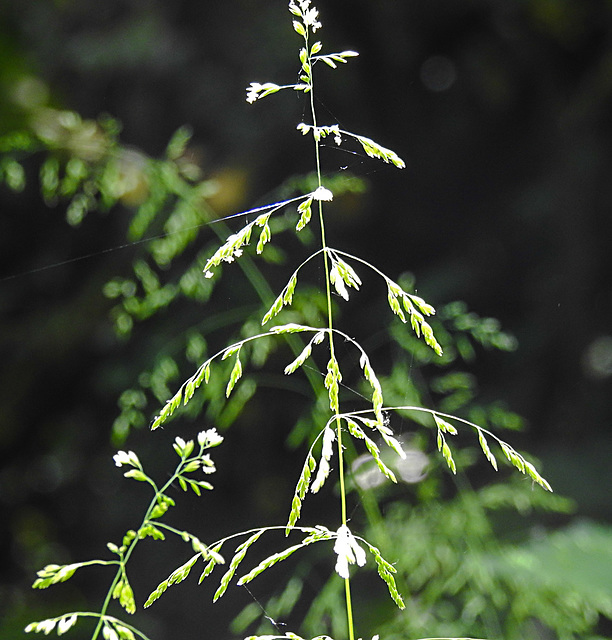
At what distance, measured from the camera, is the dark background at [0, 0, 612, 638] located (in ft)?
4.42

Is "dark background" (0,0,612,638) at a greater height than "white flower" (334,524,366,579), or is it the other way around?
"white flower" (334,524,366,579)

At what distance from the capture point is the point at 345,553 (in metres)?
0.20

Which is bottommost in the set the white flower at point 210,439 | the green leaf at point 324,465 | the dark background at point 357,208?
the dark background at point 357,208

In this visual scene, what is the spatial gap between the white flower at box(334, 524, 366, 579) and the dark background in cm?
113

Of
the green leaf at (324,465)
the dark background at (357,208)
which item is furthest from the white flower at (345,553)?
the dark background at (357,208)

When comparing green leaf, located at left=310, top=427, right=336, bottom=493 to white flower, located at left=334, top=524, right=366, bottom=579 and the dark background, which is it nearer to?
white flower, located at left=334, top=524, right=366, bottom=579

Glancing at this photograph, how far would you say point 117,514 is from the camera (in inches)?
56.1

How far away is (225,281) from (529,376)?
69 centimetres

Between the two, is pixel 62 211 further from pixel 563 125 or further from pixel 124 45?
pixel 563 125

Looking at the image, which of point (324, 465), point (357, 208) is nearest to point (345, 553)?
point (324, 465)

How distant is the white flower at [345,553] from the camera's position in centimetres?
19

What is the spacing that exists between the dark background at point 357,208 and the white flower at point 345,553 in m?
1.13

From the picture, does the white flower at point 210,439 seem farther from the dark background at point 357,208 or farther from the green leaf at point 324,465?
the dark background at point 357,208

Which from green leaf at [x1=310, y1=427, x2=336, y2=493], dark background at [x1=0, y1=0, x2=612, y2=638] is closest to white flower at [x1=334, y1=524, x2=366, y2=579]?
A: green leaf at [x1=310, y1=427, x2=336, y2=493]
